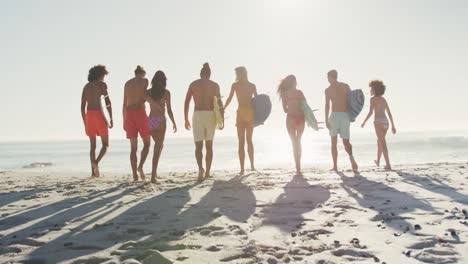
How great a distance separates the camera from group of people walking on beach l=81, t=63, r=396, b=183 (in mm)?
8250

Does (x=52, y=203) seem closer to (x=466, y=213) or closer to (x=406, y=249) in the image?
(x=406, y=249)

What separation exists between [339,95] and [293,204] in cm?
505

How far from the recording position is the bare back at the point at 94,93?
30.3 feet

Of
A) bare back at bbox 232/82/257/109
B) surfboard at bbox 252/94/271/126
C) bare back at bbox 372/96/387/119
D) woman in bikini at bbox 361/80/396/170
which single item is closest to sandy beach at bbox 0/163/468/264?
bare back at bbox 232/82/257/109

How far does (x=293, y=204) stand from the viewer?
17.4 ft

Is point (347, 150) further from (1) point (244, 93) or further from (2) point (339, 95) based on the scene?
(1) point (244, 93)

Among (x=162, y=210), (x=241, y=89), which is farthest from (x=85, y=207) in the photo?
(x=241, y=89)

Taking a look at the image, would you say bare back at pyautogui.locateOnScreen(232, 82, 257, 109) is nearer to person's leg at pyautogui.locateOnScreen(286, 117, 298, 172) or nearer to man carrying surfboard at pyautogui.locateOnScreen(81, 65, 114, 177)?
person's leg at pyautogui.locateOnScreen(286, 117, 298, 172)

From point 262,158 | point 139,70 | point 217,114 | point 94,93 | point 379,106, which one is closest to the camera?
point 139,70

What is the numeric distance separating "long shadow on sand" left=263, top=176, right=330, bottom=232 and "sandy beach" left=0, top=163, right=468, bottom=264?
12mm

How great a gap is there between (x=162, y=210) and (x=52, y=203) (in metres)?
1.81

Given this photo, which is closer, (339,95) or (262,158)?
(339,95)

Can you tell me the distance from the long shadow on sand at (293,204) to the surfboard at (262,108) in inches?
126

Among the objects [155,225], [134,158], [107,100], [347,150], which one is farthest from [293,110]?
[155,225]
